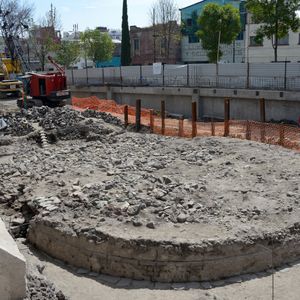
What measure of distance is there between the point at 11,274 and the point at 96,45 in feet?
178

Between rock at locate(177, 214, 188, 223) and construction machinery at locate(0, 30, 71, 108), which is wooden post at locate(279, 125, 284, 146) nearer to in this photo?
rock at locate(177, 214, 188, 223)

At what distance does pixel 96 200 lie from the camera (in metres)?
10.7

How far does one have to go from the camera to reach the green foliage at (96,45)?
2309 inches

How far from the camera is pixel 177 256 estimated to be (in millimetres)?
8781

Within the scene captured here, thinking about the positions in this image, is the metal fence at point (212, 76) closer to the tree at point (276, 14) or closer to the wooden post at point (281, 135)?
the tree at point (276, 14)

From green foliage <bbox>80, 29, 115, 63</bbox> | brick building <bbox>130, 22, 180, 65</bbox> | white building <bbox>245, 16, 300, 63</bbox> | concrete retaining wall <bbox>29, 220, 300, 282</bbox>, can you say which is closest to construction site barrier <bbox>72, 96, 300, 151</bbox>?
Answer: concrete retaining wall <bbox>29, 220, 300, 282</bbox>

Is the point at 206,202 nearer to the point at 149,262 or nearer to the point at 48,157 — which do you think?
the point at 149,262

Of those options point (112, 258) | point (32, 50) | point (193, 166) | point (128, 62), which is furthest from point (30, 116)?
point (32, 50)

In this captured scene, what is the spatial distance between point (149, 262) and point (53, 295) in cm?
217

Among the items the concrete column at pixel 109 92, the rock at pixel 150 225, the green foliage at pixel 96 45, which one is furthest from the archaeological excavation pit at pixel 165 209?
the green foliage at pixel 96 45

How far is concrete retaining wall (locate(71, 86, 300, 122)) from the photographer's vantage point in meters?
24.6

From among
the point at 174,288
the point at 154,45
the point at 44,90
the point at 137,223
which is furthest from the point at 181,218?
the point at 154,45

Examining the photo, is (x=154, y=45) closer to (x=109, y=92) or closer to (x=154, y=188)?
(x=109, y=92)

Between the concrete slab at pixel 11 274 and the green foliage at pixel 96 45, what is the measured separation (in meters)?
53.9
